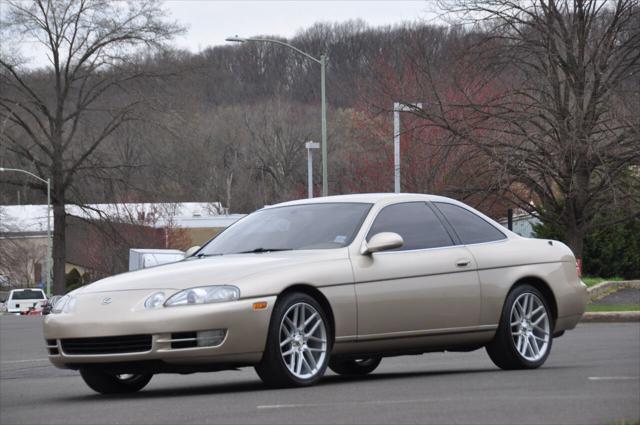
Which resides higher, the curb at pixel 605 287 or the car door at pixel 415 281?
the car door at pixel 415 281

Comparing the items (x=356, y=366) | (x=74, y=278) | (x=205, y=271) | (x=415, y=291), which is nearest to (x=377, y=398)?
(x=205, y=271)

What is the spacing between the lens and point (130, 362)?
968cm

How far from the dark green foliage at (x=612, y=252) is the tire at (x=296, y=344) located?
30.5 meters

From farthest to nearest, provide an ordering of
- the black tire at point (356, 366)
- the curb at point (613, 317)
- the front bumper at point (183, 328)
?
the curb at point (613, 317), the black tire at point (356, 366), the front bumper at point (183, 328)

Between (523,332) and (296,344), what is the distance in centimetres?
256

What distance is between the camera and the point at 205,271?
9.87 m

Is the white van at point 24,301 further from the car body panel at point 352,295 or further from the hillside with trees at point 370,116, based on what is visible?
the car body panel at point 352,295

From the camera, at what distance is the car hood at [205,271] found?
32.0ft

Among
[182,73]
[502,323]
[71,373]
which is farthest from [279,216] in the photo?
[182,73]

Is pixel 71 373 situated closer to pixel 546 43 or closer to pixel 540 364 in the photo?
pixel 540 364

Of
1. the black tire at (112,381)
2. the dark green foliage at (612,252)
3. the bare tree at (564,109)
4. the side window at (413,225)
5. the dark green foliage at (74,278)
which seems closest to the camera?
the black tire at (112,381)

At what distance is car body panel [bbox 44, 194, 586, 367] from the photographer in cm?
959

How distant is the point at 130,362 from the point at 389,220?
103 inches

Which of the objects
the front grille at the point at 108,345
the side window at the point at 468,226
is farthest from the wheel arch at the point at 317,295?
the side window at the point at 468,226
